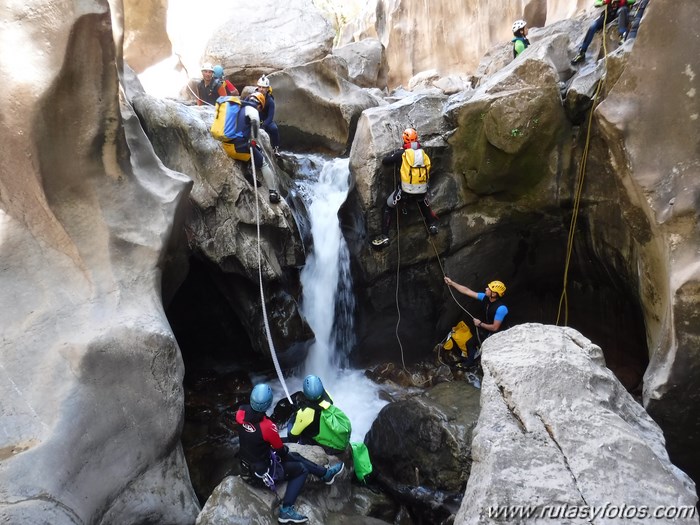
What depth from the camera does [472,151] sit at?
8.38 meters

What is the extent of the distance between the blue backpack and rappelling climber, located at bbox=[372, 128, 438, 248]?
2.54 m

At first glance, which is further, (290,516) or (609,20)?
(609,20)

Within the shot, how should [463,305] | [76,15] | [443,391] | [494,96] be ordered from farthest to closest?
[463,305] → [494,96] → [443,391] → [76,15]

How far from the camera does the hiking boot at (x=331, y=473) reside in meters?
4.92

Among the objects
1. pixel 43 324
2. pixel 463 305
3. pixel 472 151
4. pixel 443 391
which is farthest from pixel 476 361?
pixel 43 324

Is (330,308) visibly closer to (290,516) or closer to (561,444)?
(290,516)

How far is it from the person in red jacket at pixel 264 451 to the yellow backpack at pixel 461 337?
485 cm

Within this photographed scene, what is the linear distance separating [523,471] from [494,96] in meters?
6.62

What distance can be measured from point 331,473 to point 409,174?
471 cm

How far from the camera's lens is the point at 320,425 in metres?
5.25

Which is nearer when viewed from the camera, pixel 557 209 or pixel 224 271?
pixel 224 271

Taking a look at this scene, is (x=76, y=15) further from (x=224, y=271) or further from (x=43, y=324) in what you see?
(x=224, y=271)

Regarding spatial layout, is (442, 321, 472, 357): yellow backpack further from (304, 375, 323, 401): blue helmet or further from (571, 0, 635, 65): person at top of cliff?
(571, 0, 635, 65): person at top of cliff

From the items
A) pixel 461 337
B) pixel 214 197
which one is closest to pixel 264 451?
pixel 214 197
